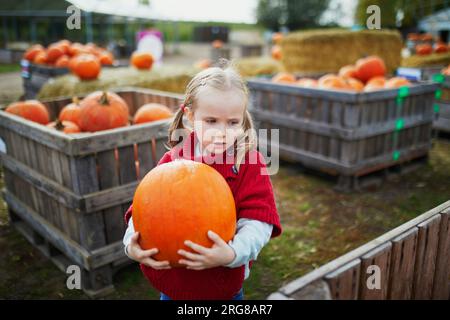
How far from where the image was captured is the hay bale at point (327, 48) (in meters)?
9.83

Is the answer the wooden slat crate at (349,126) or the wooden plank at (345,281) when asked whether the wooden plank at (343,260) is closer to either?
the wooden plank at (345,281)

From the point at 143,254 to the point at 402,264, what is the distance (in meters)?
1.15

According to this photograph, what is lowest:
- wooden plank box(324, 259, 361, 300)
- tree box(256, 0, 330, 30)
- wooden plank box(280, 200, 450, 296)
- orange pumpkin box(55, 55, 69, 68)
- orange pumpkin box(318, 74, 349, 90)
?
wooden plank box(324, 259, 361, 300)

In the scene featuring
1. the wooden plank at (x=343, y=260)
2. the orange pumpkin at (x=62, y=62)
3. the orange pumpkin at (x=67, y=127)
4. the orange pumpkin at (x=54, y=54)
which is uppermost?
the orange pumpkin at (x=54, y=54)

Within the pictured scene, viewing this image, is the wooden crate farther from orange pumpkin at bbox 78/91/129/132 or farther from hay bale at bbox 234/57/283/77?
hay bale at bbox 234/57/283/77

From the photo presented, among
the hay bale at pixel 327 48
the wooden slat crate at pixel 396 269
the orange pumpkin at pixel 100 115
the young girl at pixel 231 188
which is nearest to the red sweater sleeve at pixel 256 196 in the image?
the young girl at pixel 231 188

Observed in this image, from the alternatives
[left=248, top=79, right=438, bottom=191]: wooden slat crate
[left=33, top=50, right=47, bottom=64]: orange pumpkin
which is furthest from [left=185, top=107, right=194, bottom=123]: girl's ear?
[left=33, top=50, right=47, bottom=64]: orange pumpkin

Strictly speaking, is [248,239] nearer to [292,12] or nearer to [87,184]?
[87,184]

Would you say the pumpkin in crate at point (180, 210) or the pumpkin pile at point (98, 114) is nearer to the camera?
the pumpkin in crate at point (180, 210)

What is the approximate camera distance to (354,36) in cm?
995

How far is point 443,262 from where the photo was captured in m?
2.14

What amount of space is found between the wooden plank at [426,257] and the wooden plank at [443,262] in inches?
1.5

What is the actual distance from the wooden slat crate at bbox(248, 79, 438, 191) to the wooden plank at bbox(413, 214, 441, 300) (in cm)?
317

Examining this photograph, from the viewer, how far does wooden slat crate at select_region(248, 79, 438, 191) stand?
516 cm
